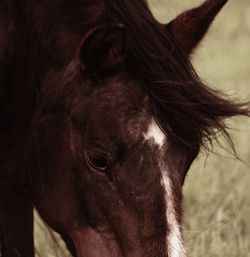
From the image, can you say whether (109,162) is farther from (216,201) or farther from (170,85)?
(216,201)

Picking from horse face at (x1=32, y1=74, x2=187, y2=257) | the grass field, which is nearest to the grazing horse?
horse face at (x1=32, y1=74, x2=187, y2=257)

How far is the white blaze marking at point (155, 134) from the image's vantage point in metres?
3.30

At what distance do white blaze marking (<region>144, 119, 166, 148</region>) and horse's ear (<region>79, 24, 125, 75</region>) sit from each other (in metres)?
0.26

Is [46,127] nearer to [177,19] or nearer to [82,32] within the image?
[82,32]

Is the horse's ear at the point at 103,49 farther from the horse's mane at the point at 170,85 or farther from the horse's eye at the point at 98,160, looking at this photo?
the horse's eye at the point at 98,160

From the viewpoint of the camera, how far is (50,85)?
138 inches

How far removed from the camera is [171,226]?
3242 millimetres

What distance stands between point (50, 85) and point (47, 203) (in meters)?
0.44

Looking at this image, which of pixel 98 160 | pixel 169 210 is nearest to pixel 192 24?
pixel 98 160

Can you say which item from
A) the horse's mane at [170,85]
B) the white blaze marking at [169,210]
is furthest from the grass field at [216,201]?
the white blaze marking at [169,210]

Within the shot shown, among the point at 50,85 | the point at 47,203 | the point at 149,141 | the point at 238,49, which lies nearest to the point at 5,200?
the point at 47,203

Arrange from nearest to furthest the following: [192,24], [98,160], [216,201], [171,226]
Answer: [171,226] → [98,160] → [192,24] → [216,201]

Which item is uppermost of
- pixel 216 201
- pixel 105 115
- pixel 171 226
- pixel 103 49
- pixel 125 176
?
pixel 103 49

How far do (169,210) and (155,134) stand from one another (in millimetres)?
256
